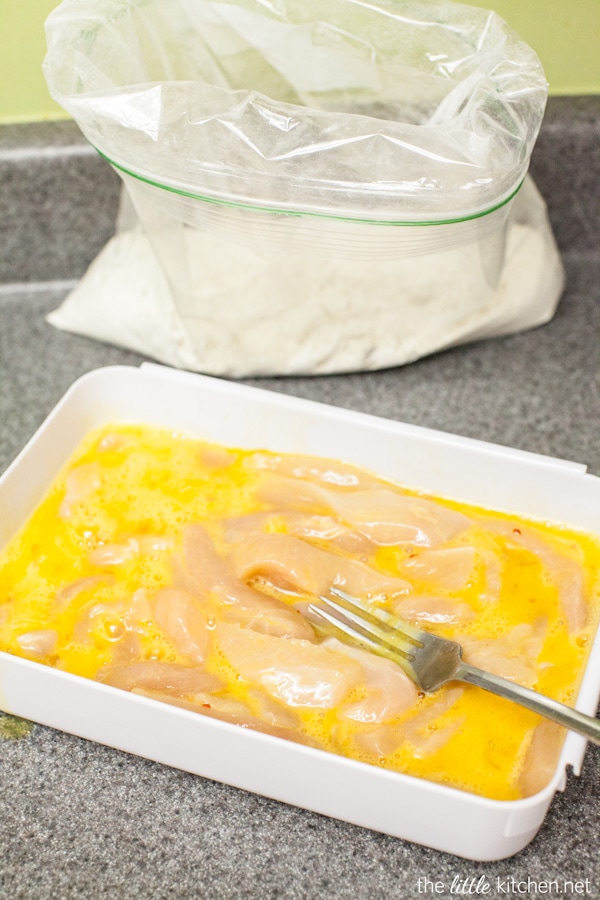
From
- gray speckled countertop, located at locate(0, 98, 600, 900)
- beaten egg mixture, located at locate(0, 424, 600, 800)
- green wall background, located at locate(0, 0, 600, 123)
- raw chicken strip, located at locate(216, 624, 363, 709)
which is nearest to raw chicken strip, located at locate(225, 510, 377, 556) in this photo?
beaten egg mixture, located at locate(0, 424, 600, 800)

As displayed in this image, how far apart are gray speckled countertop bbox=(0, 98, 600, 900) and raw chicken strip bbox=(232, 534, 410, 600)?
0.61ft

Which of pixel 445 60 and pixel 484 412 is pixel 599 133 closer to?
pixel 445 60

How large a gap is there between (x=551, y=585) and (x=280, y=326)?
0.42 meters

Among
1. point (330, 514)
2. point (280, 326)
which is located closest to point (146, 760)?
point (330, 514)

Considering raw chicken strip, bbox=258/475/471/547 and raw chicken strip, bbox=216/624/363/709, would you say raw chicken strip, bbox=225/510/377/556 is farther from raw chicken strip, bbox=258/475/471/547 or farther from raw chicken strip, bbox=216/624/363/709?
raw chicken strip, bbox=216/624/363/709

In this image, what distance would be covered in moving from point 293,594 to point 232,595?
0.06 m

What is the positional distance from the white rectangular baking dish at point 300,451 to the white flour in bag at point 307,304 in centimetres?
12

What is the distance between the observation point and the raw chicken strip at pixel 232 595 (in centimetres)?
79

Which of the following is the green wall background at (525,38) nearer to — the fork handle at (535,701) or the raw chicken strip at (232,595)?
the raw chicken strip at (232,595)

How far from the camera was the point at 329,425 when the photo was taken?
93 cm

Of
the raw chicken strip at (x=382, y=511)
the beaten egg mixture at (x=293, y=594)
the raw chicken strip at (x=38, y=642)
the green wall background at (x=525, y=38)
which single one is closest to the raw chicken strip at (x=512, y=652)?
the beaten egg mixture at (x=293, y=594)

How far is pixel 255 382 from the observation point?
3.67 feet

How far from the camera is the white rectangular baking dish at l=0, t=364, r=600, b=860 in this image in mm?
625

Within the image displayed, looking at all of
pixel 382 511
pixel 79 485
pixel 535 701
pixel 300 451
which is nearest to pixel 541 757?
pixel 535 701
